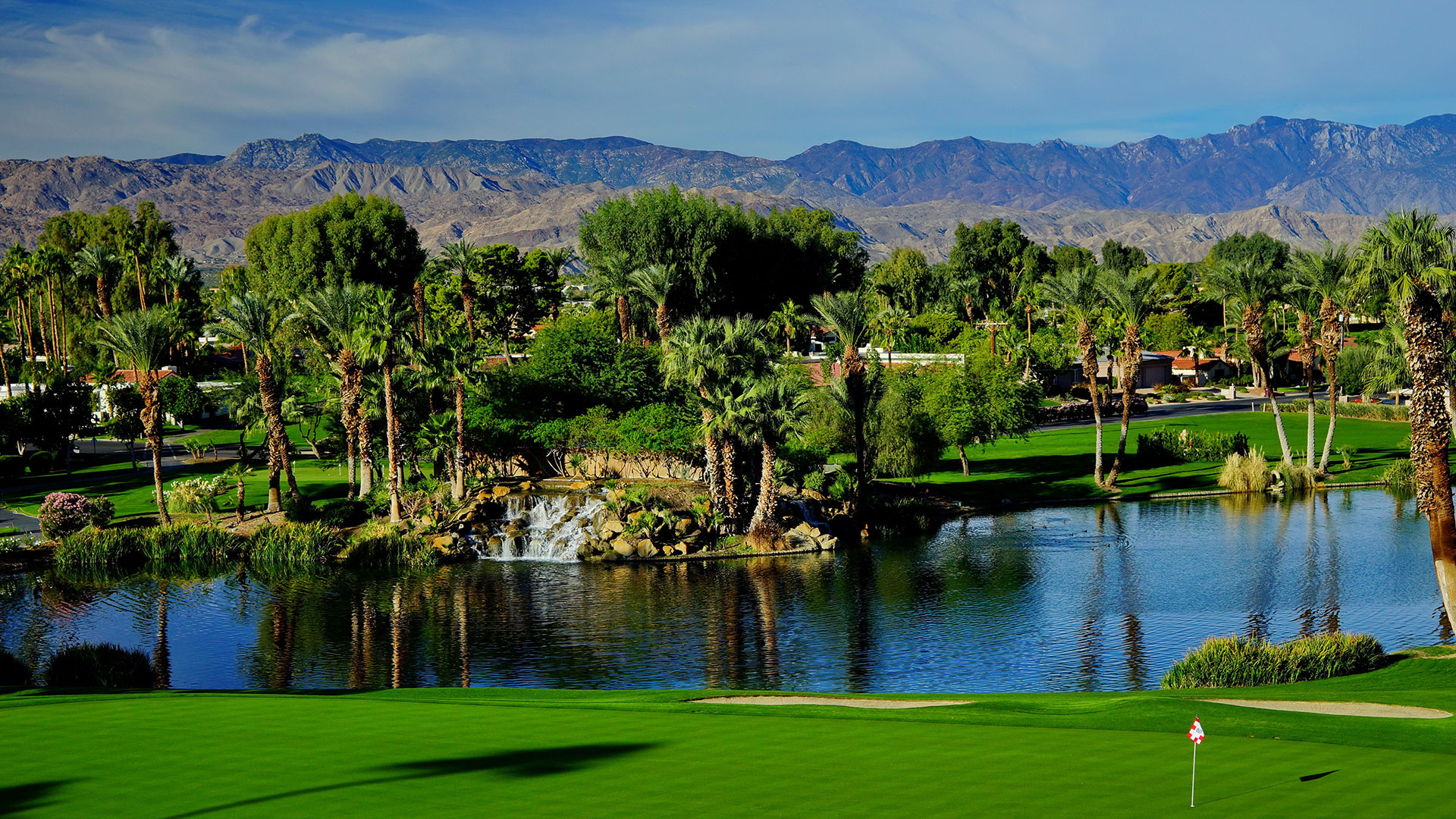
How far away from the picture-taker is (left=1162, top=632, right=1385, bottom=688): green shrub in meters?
27.6

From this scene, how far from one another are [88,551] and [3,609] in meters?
9.38

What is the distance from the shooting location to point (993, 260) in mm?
168875

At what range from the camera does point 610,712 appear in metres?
22.6

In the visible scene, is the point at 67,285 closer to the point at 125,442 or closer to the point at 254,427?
the point at 125,442

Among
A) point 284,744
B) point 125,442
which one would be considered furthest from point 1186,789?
point 125,442

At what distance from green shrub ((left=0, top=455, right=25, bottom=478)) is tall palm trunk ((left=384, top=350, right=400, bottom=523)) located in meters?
33.1

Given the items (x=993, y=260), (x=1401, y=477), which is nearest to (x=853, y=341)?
(x=1401, y=477)

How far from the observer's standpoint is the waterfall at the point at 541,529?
178 ft

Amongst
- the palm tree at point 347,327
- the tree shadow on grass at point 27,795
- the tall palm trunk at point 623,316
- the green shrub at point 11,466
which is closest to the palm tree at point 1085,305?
the tall palm trunk at point 623,316

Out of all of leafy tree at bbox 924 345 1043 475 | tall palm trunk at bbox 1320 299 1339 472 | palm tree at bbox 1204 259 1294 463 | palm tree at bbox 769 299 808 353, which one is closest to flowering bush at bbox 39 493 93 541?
leafy tree at bbox 924 345 1043 475

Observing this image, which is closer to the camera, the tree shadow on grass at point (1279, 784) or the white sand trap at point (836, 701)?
the tree shadow on grass at point (1279, 784)

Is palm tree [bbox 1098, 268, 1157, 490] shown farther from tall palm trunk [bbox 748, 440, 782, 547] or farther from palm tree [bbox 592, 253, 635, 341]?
palm tree [bbox 592, 253, 635, 341]

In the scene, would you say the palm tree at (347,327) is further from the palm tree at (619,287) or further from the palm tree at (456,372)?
the palm tree at (619,287)

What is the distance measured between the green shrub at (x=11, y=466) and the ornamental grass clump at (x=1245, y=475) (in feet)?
250
